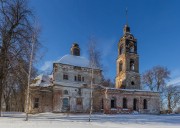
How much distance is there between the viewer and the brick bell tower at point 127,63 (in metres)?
44.6

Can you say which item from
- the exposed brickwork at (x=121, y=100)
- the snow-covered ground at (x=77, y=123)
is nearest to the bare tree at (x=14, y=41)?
the snow-covered ground at (x=77, y=123)

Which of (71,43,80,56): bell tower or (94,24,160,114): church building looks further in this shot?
(71,43,80,56): bell tower

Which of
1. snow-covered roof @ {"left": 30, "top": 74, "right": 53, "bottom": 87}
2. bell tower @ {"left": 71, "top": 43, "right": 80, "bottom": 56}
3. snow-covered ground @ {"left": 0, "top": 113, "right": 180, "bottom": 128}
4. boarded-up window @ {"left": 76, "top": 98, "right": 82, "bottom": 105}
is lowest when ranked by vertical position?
snow-covered ground @ {"left": 0, "top": 113, "right": 180, "bottom": 128}

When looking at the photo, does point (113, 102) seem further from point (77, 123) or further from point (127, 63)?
point (77, 123)

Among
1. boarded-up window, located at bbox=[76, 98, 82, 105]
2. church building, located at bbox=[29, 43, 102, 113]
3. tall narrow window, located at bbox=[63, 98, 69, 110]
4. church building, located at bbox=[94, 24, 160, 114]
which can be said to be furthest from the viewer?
church building, located at bbox=[94, 24, 160, 114]

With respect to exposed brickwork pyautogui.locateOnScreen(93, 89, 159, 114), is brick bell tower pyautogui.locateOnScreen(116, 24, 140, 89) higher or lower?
higher

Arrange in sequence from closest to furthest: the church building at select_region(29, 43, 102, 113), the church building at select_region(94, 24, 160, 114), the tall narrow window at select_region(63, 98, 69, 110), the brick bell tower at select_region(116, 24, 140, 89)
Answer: the church building at select_region(29, 43, 102, 113) → the tall narrow window at select_region(63, 98, 69, 110) → the church building at select_region(94, 24, 160, 114) → the brick bell tower at select_region(116, 24, 140, 89)

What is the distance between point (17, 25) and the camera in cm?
2519

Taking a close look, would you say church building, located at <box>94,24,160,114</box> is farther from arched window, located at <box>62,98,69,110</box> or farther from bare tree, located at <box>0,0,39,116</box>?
bare tree, located at <box>0,0,39,116</box>

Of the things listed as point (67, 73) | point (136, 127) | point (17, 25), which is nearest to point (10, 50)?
point (17, 25)

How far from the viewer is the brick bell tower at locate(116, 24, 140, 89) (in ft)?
146

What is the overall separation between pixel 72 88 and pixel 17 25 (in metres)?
16.8

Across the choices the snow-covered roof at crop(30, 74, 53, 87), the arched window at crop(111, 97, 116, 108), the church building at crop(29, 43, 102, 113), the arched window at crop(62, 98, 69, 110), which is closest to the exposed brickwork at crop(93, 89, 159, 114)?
the arched window at crop(111, 97, 116, 108)

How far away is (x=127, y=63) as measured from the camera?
44875 millimetres
